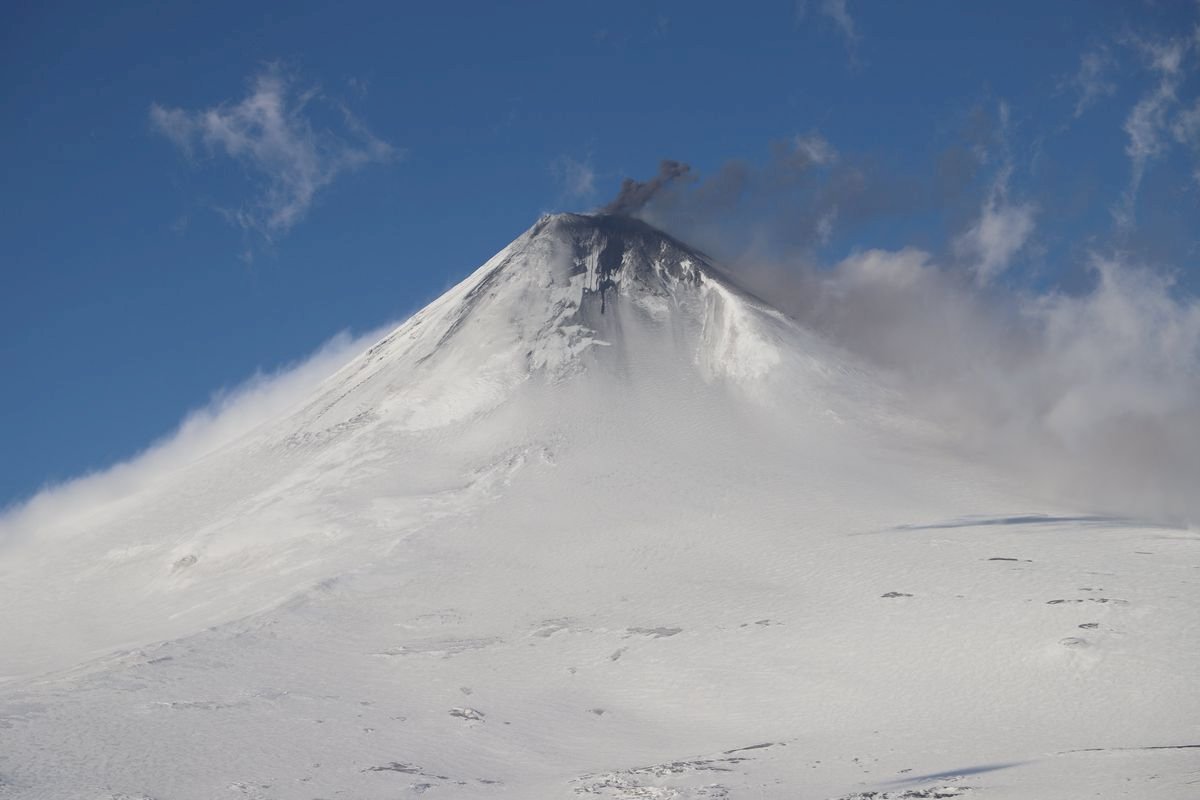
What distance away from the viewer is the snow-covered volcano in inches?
1567

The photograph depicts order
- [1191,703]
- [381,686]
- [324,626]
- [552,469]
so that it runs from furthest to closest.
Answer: [552,469] → [324,626] → [381,686] → [1191,703]

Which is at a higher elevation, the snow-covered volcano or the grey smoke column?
the grey smoke column

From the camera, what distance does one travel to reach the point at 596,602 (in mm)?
57875

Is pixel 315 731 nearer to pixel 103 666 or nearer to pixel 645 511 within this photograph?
pixel 103 666

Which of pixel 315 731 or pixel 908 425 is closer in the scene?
pixel 315 731

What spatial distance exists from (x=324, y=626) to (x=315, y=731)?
12692mm

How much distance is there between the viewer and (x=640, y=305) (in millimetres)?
101125

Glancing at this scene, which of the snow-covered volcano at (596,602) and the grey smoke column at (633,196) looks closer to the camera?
the snow-covered volcano at (596,602)

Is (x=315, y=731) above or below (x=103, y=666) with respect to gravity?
below

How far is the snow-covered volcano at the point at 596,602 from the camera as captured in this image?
39812 mm

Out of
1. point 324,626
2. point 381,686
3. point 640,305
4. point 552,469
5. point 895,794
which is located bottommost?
point 895,794

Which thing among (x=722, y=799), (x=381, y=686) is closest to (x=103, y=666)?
(x=381, y=686)

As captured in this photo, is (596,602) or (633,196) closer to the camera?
(596,602)

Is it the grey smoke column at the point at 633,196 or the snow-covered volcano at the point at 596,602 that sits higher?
the grey smoke column at the point at 633,196
